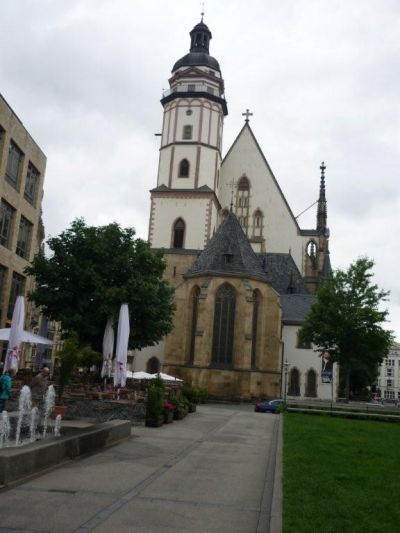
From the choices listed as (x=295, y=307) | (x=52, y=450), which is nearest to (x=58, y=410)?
(x=52, y=450)

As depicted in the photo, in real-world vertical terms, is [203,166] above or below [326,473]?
above

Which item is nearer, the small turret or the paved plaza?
the paved plaza

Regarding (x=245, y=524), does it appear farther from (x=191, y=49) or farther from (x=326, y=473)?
(x=191, y=49)

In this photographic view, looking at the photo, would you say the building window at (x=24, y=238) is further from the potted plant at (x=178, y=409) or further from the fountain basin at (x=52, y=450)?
the fountain basin at (x=52, y=450)

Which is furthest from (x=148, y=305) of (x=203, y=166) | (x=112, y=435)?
(x=203, y=166)

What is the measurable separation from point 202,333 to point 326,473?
31.0m

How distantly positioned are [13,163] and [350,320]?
2461cm

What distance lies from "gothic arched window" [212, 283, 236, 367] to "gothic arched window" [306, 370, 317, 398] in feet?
39.0

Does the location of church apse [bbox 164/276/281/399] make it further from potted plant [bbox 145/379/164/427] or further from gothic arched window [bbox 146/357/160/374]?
potted plant [bbox 145/379/164/427]

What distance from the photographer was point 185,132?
54219 mm

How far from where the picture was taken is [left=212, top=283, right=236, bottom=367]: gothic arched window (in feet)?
138

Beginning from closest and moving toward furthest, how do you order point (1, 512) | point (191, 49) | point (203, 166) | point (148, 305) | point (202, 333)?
point (1, 512)
point (148, 305)
point (202, 333)
point (203, 166)
point (191, 49)

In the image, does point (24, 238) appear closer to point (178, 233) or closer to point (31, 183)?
point (31, 183)

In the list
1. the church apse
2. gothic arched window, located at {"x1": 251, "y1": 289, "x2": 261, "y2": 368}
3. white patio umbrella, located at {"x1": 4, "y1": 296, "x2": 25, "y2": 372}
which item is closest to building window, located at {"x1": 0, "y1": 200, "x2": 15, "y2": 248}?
white patio umbrella, located at {"x1": 4, "y1": 296, "x2": 25, "y2": 372}
